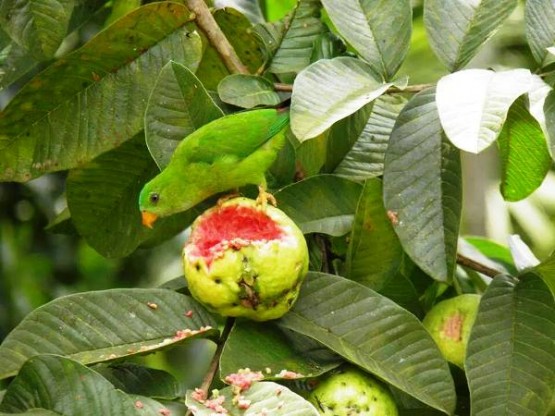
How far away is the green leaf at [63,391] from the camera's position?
0.98 m

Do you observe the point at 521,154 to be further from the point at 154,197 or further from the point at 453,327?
the point at 154,197

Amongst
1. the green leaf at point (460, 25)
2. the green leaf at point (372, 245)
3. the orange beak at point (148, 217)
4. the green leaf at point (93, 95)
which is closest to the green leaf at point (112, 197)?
the green leaf at point (93, 95)

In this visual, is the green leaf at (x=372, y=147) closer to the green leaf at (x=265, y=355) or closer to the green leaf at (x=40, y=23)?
the green leaf at (x=265, y=355)

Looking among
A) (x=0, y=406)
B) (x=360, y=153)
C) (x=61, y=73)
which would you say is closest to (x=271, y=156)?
(x=360, y=153)

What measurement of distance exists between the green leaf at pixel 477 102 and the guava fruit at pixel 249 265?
213 mm

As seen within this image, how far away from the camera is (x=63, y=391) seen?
99 cm

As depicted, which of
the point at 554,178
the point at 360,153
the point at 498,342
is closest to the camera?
the point at 498,342

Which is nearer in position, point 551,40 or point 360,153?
point 551,40

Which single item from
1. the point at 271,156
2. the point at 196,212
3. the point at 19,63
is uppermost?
the point at 19,63

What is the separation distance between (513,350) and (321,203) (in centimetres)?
30

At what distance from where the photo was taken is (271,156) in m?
1.26

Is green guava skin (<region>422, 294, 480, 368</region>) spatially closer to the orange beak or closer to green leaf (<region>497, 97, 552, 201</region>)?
green leaf (<region>497, 97, 552, 201</region>)

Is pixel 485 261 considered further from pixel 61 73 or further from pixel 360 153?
pixel 61 73

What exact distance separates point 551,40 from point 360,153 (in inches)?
11.8
